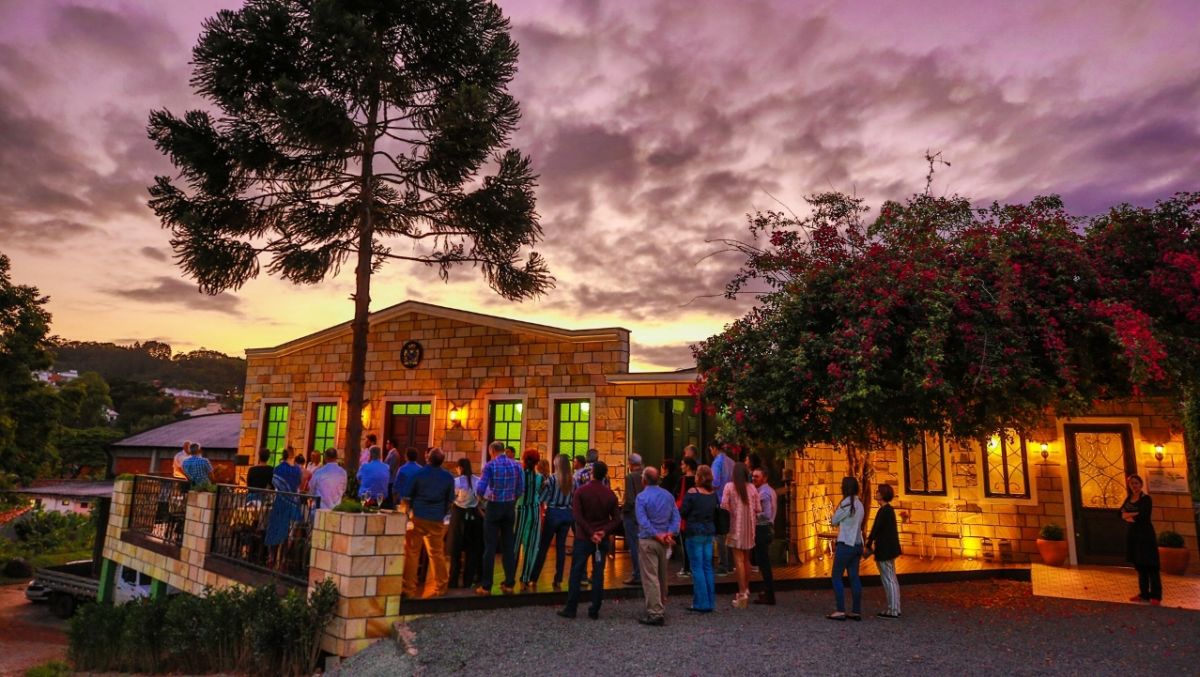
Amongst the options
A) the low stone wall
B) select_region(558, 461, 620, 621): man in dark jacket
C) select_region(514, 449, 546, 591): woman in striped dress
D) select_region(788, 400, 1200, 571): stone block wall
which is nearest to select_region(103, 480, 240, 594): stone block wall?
the low stone wall

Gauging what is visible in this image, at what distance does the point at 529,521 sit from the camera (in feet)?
26.1

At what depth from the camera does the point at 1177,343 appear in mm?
7355

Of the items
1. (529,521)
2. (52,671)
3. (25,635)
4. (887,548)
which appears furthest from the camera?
(25,635)

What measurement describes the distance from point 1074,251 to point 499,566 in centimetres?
819

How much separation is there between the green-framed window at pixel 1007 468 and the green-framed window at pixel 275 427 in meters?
14.4

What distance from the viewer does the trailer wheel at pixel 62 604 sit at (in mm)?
16719

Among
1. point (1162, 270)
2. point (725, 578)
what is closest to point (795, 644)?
point (725, 578)

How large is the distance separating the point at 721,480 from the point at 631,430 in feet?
11.2

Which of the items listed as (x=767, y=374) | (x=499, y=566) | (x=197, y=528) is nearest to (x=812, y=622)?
(x=767, y=374)

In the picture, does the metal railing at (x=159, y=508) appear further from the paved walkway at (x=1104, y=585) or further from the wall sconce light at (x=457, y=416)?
the paved walkway at (x=1104, y=585)

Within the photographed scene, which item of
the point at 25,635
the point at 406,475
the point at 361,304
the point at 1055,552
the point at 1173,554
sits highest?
the point at 361,304

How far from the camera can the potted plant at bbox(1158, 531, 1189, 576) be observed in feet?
33.4

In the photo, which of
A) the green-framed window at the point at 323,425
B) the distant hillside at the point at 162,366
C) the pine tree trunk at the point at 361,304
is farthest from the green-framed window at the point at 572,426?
the distant hillside at the point at 162,366

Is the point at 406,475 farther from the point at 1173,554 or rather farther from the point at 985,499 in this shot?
the point at 1173,554
